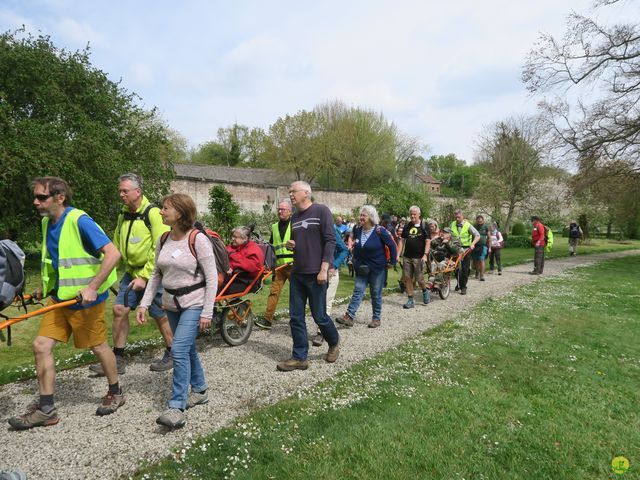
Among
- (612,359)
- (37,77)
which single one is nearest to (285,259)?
(612,359)

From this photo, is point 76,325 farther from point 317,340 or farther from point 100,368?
point 317,340

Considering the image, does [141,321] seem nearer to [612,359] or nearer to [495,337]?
[495,337]

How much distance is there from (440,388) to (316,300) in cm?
163

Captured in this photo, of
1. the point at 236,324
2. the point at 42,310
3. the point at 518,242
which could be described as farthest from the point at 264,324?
the point at 518,242

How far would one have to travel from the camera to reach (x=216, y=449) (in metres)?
3.09

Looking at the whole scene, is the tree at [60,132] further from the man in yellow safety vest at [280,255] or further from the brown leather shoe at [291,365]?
the brown leather shoe at [291,365]

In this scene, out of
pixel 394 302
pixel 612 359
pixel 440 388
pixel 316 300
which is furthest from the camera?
pixel 394 302

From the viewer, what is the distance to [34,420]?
3332 mm

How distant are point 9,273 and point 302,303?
2.75 metres

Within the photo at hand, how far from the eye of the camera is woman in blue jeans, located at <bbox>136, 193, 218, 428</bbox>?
136 inches

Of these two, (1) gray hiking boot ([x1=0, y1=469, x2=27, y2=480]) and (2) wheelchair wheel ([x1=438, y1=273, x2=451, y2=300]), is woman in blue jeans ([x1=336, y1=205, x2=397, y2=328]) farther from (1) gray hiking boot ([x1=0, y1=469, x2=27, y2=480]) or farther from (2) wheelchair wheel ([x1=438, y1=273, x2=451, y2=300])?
(1) gray hiking boot ([x1=0, y1=469, x2=27, y2=480])

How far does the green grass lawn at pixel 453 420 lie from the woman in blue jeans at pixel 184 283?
63cm

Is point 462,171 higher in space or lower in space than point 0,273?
higher

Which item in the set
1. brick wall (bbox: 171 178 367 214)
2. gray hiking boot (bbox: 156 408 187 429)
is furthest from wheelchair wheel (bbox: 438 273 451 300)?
brick wall (bbox: 171 178 367 214)
